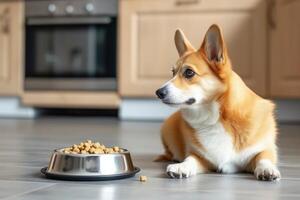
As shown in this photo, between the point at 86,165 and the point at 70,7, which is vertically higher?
the point at 70,7

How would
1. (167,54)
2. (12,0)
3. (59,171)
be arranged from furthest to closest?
(12,0) < (167,54) < (59,171)

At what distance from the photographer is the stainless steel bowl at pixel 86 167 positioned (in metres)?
1.31

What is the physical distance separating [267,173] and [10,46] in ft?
10.1

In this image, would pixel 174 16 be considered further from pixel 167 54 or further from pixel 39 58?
pixel 39 58

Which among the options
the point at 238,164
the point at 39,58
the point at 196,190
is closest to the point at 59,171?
the point at 196,190

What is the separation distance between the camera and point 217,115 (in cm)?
142

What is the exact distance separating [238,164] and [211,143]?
0.33 ft

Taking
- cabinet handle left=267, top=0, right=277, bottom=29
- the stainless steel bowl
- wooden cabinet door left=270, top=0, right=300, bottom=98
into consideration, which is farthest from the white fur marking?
cabinet handle left=267, top=0, right=277, bottom=29

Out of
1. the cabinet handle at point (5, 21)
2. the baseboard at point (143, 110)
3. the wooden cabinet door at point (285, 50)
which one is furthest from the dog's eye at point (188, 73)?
the cabinet handle at point (5, 21)

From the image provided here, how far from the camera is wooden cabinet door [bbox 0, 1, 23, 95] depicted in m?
4.01

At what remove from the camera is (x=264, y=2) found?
11.3 ft

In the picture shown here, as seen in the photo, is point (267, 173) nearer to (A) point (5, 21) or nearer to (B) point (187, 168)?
(B) point (187, 168)

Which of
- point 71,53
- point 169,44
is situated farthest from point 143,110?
point 71,53

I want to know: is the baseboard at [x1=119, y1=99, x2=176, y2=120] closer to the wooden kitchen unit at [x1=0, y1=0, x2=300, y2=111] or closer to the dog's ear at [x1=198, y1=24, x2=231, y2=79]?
the wooden kitchen unit at [x1=0, y1=0, x2=300, y2=111]
